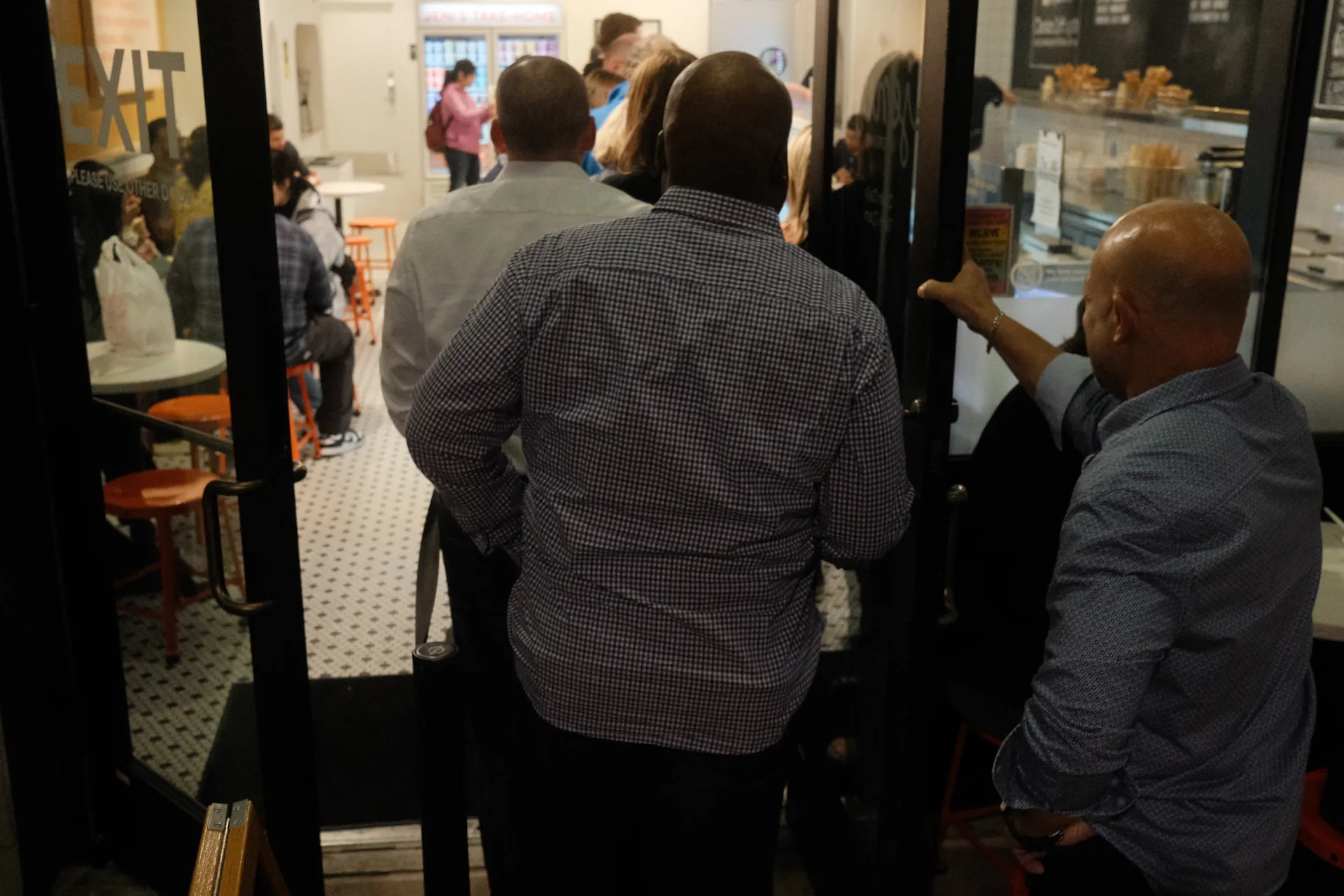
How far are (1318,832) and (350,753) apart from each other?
2147 mm

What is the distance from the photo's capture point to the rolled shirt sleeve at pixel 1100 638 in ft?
4.50

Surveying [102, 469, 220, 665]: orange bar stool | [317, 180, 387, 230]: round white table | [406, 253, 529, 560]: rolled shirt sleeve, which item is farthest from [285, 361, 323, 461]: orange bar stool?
[406, 253, 529, 560]: rolled shirt sleeve

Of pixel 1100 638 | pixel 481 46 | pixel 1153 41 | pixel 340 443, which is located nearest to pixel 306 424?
pixel 340 443

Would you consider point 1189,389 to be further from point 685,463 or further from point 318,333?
point 318,333

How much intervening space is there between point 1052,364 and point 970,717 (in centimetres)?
78

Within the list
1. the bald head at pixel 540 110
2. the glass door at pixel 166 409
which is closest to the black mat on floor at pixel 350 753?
the glass door at pixel 166 409

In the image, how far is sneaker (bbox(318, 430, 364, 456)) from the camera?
229 inches

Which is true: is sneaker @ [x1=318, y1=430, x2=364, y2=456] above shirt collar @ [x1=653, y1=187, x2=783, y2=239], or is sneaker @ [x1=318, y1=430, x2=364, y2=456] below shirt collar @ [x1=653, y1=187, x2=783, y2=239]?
below

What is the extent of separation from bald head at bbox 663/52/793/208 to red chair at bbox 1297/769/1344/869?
1.31 m

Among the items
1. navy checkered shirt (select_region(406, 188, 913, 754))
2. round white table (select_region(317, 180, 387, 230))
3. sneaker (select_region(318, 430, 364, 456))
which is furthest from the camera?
round white table (select_region(317, 180, 387, 230))

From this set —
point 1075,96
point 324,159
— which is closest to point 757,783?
point 1075,96

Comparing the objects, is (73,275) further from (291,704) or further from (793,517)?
(793,517)

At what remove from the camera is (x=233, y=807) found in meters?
1.12

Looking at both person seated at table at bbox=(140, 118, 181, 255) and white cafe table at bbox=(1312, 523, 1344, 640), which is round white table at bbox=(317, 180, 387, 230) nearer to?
person seated at table at bbox=(140, 118, 181, 255)
